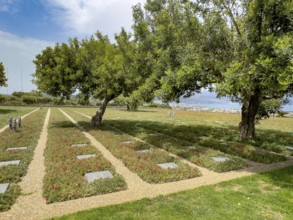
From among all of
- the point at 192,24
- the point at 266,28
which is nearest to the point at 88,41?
the point at 192,24

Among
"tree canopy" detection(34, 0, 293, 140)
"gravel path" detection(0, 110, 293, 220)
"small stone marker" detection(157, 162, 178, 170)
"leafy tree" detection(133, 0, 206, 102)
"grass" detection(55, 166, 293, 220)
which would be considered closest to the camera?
"grass" detection(55, 166, 293, 220)

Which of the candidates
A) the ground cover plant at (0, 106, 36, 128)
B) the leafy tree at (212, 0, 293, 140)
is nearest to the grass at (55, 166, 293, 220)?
the leafy tree at (212, 0, 293, 140)

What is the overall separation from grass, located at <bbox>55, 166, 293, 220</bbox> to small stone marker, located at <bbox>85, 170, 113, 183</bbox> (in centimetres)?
171

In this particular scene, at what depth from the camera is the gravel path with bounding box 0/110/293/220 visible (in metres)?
4.49

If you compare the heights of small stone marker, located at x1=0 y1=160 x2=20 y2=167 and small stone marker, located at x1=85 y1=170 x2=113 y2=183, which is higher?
small stone marker, located at x1=0 y1=160 x2=20 y2=167

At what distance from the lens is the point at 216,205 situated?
482 centimetres

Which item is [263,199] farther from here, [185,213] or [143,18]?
[143,18]

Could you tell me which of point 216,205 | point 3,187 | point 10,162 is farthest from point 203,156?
point 10,162

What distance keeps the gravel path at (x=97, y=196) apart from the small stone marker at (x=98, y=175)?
48cm

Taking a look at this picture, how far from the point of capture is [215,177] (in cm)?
671

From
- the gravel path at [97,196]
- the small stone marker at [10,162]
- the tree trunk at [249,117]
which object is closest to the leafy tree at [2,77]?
the small stone marker at [10,162]

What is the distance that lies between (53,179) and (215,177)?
5175 mm

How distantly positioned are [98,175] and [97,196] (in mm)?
1303

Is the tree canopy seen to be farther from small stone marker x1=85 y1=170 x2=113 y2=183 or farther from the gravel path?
small stone marker x1=85 y1=170 x2=113 y2=183
